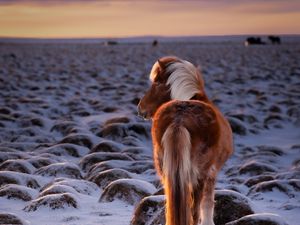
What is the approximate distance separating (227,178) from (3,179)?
3.08m

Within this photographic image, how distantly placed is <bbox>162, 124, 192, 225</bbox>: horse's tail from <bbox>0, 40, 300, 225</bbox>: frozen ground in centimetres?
169

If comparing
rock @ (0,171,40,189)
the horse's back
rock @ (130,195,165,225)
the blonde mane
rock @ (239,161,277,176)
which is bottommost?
rock @ (239,161,277,176)

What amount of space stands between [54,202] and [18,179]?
3.75ft

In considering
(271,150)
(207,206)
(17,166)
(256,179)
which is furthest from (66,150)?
(207,206)

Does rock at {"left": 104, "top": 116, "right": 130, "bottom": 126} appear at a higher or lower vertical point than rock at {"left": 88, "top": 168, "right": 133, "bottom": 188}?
lower

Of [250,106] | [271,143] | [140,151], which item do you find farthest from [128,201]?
[250,106]

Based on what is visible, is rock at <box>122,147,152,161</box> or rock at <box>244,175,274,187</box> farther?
rock at <box>122,147,152,161</box>

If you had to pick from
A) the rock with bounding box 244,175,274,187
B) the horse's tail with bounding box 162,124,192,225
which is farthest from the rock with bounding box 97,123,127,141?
the horse's tail with bounding box 162,124,192,225

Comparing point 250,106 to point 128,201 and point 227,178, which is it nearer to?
point 227,178

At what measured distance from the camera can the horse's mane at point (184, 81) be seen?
15.1 feet

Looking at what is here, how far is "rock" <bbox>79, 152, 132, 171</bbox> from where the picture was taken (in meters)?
7.70

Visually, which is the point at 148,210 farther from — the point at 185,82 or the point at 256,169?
the point at 256,169

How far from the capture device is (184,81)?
15.3 feet

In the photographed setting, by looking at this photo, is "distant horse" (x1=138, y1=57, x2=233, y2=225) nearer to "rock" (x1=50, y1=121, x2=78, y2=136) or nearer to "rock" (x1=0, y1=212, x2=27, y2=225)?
"rock" (x1=0, y1=212, x2=27, y2=225)
